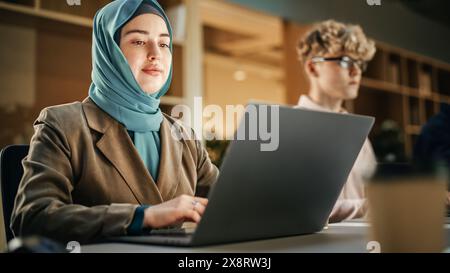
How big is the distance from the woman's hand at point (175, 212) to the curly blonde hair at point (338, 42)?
1408mm

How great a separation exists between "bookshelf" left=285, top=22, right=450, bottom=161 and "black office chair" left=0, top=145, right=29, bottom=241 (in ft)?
9.92

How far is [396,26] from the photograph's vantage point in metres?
4.15

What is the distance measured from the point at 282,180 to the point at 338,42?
1.49 meters

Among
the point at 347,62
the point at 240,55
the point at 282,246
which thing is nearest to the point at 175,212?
the point at 282,246

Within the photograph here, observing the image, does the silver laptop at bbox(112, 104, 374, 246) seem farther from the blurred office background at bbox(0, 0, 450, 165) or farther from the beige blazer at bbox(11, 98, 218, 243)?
the blurred office background at bbox(0, 0, 450, 165)

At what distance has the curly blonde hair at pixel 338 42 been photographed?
2088mm

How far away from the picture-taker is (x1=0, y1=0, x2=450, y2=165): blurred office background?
7.42ft

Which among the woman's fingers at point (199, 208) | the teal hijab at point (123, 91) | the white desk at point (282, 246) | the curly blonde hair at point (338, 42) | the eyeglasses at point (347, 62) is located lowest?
the white desk at point (282, 246)

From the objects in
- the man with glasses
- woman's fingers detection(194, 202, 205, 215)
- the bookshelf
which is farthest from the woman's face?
the bookshelf

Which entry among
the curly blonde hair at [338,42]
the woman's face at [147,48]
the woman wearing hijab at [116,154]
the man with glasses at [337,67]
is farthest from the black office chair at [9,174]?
the curly blonde hair at [338,42]

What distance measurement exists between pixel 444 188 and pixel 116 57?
78 centimetres

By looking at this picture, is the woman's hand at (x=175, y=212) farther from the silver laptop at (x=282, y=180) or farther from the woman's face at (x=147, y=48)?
the woman's face at (x=147, y=48)

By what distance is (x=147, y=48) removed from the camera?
3.84ft

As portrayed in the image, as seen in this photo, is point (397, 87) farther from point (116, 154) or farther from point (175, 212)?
point (175, 212)
